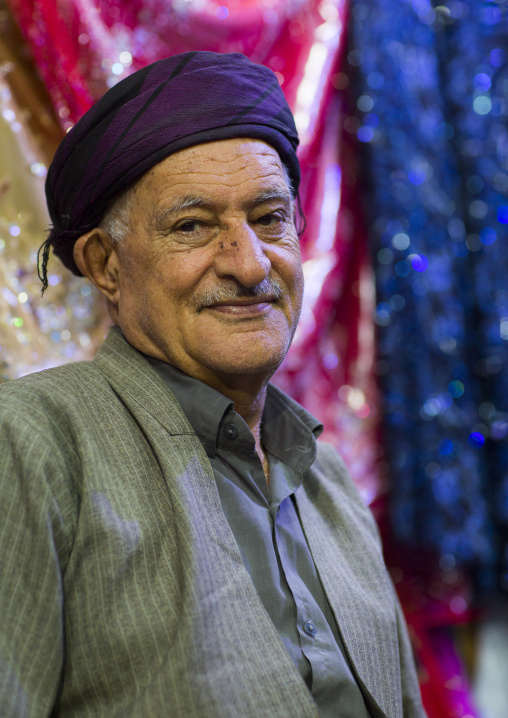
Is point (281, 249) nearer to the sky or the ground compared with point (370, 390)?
nearer to the sky

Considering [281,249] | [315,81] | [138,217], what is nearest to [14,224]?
[138,217]

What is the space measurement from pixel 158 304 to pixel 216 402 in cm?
20

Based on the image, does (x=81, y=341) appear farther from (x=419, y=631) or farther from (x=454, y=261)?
(x=419, y=631)

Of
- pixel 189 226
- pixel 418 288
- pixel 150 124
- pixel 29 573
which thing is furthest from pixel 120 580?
pixel 418 288

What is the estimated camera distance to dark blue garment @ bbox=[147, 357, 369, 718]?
1.01 meters

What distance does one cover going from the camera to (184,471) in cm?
101

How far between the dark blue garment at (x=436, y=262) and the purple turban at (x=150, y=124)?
3.02ft

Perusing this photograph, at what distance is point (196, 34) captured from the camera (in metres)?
1.78

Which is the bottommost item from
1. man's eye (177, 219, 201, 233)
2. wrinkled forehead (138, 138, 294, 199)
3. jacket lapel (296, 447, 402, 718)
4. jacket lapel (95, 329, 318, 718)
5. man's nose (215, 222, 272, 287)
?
jacket lapel (296, 447, 402, 718)

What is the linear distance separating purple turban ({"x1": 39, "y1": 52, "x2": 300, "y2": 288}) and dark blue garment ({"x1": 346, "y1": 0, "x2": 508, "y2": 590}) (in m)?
0.92

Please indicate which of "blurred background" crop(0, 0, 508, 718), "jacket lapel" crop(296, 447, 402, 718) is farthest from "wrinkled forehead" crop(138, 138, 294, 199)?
"blurred background" crop(0, 0, 508, 718)

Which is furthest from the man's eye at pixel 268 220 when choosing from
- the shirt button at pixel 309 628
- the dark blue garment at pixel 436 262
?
the dark blue garment at pixel 436 262

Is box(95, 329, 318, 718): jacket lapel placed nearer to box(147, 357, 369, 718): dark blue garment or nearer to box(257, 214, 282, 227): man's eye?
box(147, 357, 369, 718): dark blue garment

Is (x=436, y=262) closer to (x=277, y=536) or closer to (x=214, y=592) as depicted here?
(x=277, y=536)
